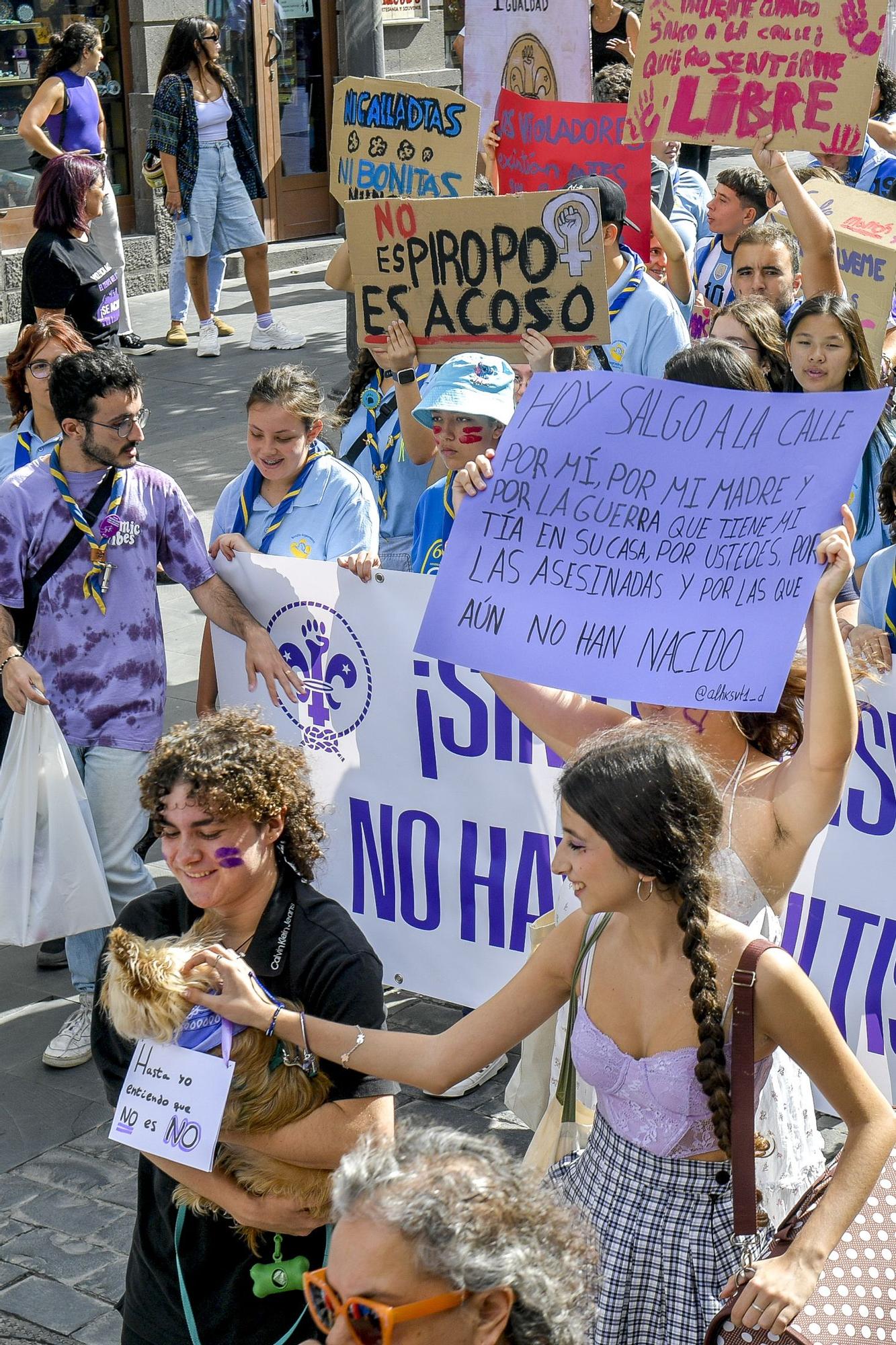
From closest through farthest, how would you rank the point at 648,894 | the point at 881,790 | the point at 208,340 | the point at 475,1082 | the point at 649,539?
1. the point at 648,894
2. the point at 649,539
3. the point at 881,790
4. the point at 475,1082
5. the point at 208,340

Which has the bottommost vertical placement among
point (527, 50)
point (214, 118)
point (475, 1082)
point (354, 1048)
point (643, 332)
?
point (475, 1082)

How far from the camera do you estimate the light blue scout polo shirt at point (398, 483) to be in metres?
5.51

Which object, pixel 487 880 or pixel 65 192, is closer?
pixel 487 880

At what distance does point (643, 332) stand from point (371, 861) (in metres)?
2.32

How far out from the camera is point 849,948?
4.06m

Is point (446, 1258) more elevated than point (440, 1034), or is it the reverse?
point (446, 1258)

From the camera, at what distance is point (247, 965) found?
2.63 m

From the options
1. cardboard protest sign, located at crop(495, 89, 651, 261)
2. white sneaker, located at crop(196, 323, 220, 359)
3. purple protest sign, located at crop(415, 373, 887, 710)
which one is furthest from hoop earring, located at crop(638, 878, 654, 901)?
white sneaker, located at crop(196, 323, 220, 359)

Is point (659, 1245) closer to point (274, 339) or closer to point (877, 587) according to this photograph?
point (877, 587)

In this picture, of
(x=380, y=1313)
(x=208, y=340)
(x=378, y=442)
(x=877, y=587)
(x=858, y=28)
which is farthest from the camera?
(x=208, y=340)

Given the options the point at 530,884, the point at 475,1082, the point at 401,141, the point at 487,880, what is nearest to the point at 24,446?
the point at 401,141

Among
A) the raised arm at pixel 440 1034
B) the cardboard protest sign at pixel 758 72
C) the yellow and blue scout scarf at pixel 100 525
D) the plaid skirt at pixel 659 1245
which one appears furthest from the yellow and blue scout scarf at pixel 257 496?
the plaid skirt at pixel 659 1245

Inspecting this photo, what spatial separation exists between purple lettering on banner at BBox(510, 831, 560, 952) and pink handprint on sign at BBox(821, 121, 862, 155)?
2.55m

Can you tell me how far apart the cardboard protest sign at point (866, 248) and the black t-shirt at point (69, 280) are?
3.75 meters
